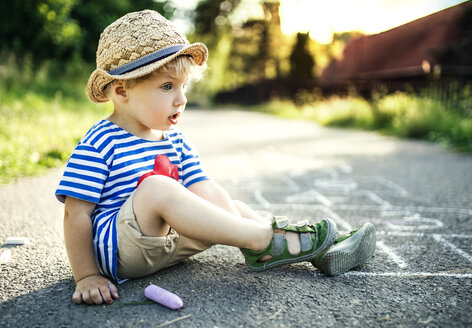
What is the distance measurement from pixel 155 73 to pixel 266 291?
37.3 inches

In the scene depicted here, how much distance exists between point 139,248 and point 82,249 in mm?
210

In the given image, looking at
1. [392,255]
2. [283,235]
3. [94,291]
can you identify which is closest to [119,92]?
[94,291]

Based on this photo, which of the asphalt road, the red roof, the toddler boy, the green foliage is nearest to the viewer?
the asphalt road

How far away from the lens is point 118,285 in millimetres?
1604

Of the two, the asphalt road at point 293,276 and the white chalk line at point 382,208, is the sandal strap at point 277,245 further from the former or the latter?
the white chalk line at point 382,208

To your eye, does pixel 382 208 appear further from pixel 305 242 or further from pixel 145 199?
pixel 145 199

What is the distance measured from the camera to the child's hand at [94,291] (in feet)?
4.75

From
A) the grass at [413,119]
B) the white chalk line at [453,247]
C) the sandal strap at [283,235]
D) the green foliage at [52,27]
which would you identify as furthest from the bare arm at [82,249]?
the green foliage at [52,27]

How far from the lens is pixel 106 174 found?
159cm

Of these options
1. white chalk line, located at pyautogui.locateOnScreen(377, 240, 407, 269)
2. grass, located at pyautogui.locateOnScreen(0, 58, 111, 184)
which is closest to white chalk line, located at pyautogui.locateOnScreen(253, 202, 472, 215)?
white chalk line, located at pyautogui.locateOnScreen(377, 240, 407, 269)

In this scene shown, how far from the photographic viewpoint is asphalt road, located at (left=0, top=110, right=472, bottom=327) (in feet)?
4.51

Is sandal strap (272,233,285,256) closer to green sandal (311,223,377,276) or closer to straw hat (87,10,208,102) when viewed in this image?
green sandal (311,223,377,276)

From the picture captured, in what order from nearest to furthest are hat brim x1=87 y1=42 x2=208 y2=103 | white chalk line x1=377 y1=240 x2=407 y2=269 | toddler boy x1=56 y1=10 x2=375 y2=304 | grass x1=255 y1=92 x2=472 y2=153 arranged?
1. toddler boy x1=56 y1=10 x2=375 y2=304
2. hat brim x1=87 y1=42 x2=208 y2=103
3. white chalk line x1=377 y1=240 x2=407 y2=269
4. grass x1=255 y1=92 x2=472 y2=153

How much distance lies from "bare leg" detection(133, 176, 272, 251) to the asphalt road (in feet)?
0.76
